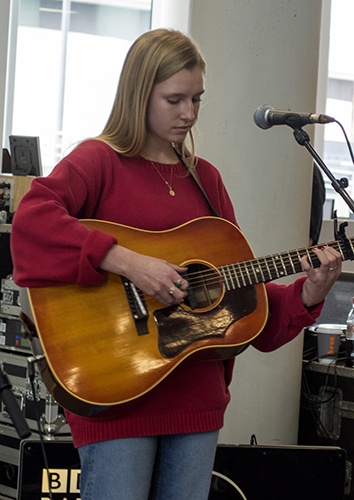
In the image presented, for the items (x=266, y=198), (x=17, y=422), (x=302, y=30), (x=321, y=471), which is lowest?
(x=321, y=471)

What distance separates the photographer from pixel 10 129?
14.1 feet

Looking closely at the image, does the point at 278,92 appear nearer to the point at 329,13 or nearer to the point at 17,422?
the point at 17,422

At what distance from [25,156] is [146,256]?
A: 1954 millimetres

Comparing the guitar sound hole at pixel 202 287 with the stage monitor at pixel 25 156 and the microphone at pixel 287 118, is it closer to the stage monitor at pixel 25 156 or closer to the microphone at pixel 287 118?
the microphone at pixel 287 118

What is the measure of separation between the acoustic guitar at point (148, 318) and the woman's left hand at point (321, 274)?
30mm

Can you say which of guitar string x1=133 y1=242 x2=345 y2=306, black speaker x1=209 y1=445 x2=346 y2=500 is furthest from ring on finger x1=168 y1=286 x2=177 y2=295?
black speaker x1=209 y1=445 x2=346 y2=500

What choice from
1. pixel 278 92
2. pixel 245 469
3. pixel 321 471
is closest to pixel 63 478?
pixel 245 469

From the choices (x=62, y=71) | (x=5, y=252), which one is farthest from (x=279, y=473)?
(x=62, y=71)

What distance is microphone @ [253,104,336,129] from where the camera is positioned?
55.7 inches

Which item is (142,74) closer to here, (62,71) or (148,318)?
(148,318)

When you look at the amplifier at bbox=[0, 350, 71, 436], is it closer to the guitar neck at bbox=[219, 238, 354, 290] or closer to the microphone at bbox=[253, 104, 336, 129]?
the guitar neck at bbox=[219, 238, 354, 290]

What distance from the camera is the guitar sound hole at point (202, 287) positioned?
1354 mm

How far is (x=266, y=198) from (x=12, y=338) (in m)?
1.39

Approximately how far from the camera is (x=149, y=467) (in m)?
1.19
